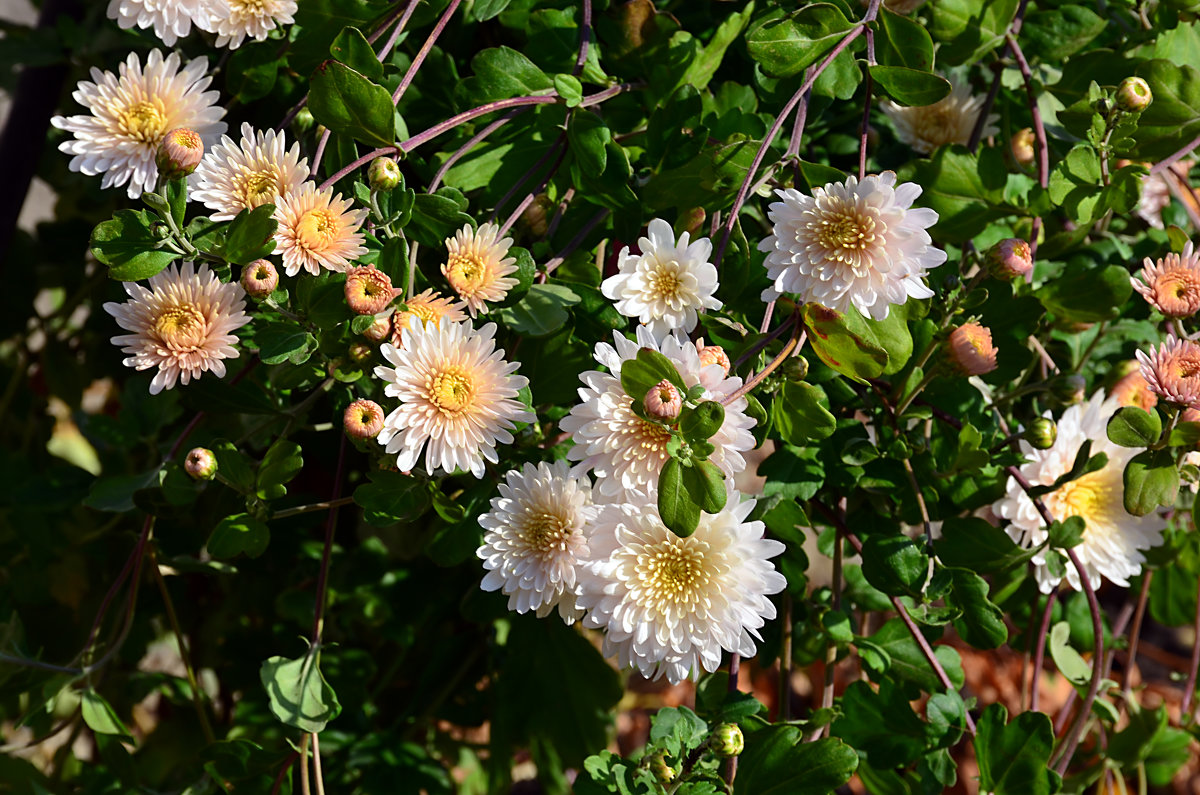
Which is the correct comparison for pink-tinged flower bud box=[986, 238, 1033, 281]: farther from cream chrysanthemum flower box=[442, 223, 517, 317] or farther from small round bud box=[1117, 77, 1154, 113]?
cream chrysanthemum flower box=[442, 223, 517, 317]

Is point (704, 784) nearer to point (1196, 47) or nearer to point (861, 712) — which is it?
point (861, 712)

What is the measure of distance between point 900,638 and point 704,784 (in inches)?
10.7

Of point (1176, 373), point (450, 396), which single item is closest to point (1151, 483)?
point (1176, 373)

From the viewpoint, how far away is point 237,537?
68 cm

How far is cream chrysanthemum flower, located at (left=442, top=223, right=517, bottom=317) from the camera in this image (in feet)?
1.98

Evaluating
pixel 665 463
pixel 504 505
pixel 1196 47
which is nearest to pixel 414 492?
pixel 504 505

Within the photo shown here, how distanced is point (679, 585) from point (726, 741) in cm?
11

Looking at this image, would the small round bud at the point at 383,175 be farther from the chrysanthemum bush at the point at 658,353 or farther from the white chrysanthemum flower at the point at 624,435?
the white chrysanthemum flower at the point at 624,435

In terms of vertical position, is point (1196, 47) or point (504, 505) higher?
point (1196, 47)

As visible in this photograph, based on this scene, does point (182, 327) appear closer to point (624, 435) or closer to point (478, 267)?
point (478, 267)

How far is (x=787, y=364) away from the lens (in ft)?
2.03

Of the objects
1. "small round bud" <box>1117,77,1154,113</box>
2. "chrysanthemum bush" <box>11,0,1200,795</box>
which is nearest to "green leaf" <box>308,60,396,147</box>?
"chrysanthemum bush" <box>11,0,1200,795</box>

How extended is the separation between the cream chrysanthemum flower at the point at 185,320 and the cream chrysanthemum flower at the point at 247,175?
50 millimetres

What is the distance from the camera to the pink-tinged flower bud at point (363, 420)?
0.56 metres
